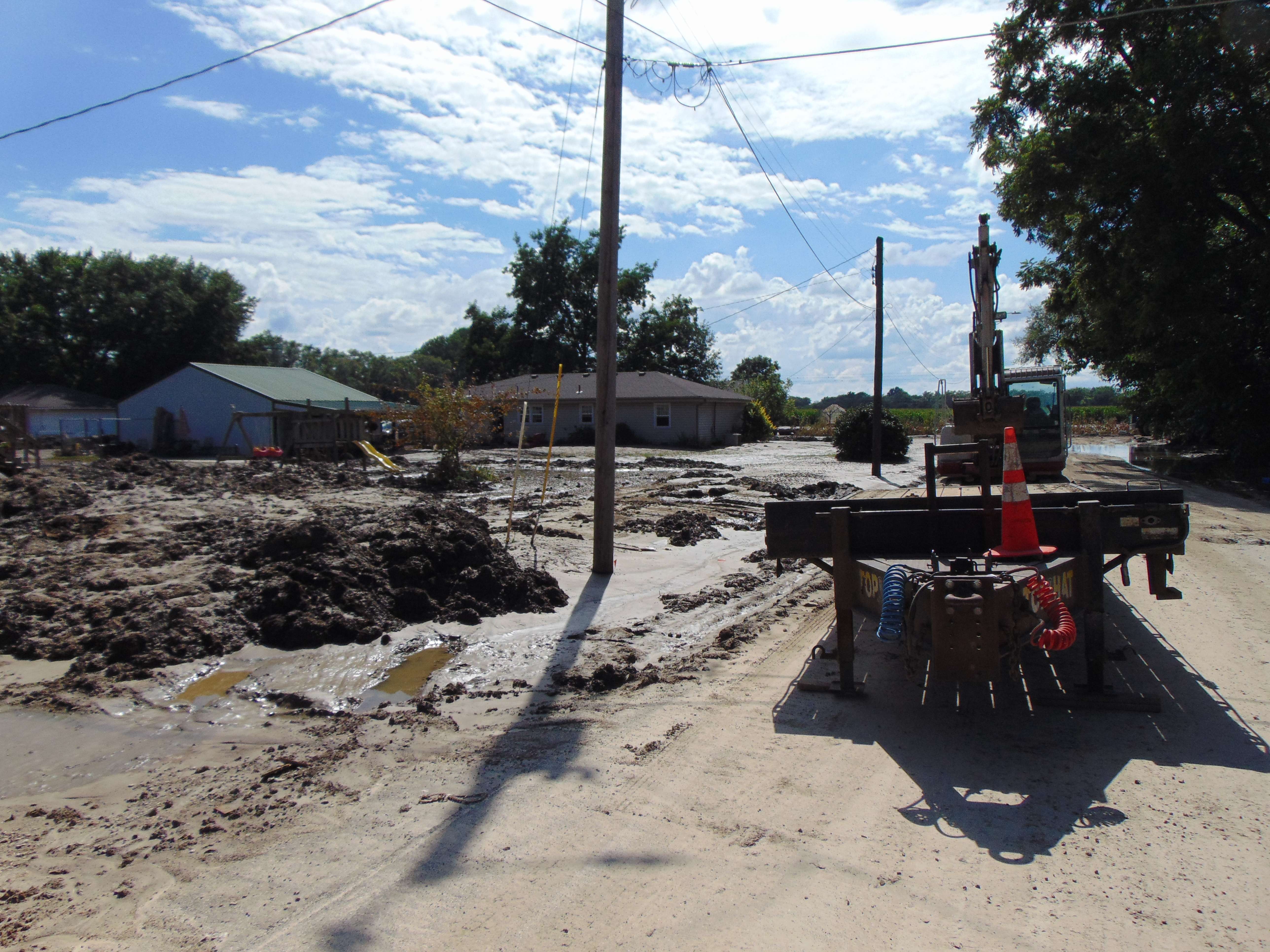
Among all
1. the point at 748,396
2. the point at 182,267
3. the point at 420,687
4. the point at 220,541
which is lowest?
the point at 420,687

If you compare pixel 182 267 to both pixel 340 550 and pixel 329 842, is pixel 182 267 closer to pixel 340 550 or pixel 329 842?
pixel 340 550

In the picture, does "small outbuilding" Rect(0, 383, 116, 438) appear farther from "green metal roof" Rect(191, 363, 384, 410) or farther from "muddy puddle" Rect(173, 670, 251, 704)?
"muddy puddle" Rect(173, 670, 251, 704)

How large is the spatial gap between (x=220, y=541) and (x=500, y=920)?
7.71 metres

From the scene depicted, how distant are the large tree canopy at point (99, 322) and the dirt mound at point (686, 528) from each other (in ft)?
170

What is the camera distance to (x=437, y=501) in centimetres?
1574

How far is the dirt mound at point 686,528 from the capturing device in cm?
1241

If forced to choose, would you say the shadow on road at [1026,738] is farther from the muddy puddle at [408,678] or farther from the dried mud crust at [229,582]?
the dried mud crust at [229,582]

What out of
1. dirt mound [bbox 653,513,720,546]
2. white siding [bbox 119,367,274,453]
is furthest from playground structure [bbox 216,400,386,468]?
dirt mound [bbox 653,513,720,546]

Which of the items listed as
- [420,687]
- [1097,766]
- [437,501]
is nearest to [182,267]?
[437,501]

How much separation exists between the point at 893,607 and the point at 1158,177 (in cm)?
2269

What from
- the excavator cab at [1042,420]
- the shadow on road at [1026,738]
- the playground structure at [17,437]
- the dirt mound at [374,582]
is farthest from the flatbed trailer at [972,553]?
the playground structure at [17,437]

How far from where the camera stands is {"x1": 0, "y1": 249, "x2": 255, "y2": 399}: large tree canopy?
52.2 metres

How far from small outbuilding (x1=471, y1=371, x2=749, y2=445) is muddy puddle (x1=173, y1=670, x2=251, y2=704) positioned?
37759mm

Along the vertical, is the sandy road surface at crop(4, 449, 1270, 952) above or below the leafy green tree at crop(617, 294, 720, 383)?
below
